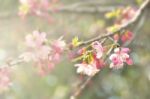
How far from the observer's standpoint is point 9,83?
7.57 feet

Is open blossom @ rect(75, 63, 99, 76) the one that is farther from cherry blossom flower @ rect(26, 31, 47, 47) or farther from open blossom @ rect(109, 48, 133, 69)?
cherry blossom flower @ rect(26, 31, 47, 47)

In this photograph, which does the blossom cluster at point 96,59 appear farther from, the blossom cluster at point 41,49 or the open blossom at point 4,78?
the open blossom at point 4,78

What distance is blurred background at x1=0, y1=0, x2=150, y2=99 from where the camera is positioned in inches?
180

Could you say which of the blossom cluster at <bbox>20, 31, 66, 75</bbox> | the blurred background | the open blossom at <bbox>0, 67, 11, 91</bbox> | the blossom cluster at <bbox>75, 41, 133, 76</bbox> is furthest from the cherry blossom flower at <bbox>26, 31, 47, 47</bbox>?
the blurred background

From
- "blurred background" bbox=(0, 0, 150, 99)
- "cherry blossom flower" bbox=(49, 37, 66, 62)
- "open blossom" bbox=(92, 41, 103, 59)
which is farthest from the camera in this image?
"blurred background" bbox=(0, 0, 150, 99)

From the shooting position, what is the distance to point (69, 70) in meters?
5.21

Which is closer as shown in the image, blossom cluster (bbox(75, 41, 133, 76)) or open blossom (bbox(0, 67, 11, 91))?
blossom cluster (bbox(75, 41, 133, 76))

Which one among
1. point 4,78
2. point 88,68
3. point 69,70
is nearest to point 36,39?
point 4,78

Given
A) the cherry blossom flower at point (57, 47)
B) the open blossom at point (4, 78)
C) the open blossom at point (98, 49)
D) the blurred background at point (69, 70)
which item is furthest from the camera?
the blurred background at point (69, 70)

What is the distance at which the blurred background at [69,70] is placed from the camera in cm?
458

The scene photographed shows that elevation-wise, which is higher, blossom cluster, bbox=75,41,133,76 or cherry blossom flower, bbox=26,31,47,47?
cherry blossom flower, bbox=26,31,47,47

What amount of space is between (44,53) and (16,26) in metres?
2.79

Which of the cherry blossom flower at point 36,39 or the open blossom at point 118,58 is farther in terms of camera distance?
the cherry blossom flower at point 36,39

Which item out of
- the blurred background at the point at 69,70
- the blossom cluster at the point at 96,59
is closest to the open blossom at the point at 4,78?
the blossom cluster at the point at 96,59
